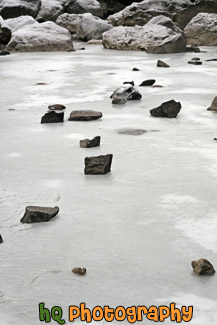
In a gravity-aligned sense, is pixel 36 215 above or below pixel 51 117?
above

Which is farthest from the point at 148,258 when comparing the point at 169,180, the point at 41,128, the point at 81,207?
the point at 41,128

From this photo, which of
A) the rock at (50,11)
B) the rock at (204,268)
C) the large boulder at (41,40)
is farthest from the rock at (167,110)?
the rock at (50,11)

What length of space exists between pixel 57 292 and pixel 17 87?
3132mm

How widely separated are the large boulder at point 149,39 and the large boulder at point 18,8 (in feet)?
11.6

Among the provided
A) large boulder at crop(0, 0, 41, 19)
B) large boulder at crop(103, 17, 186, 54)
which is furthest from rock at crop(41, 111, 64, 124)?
large boulder at crop(0, 0, 41, 19)

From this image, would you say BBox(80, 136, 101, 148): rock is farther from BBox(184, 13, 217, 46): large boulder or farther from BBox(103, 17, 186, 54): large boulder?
BBox(184, 13, 217, 46): large boulder

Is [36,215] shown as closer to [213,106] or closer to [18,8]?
[213,106]

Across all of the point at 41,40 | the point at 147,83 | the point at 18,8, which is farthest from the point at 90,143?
the point at 18,8

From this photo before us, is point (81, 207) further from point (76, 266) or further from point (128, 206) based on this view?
point (76, 266)

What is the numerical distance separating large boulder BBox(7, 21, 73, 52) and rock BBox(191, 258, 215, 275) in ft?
23.3

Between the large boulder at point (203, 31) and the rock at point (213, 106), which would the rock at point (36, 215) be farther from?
the large boulder at point (203, 31)

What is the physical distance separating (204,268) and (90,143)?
45.2 inches

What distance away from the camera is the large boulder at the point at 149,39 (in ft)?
24.1

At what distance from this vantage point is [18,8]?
37.1 feet
